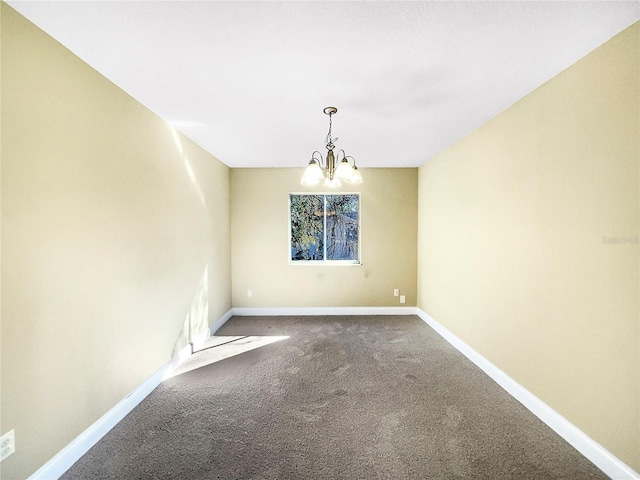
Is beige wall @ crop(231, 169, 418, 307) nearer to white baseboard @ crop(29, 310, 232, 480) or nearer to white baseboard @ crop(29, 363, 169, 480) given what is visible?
white baseboard @ crop(29, 310, 232, 480)

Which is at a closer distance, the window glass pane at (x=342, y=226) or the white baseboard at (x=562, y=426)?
the white baseboard at (x=562, y=426)

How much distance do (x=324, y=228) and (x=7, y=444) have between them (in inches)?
158

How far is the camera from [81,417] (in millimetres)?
1796

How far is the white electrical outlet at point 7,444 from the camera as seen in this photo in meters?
1.34

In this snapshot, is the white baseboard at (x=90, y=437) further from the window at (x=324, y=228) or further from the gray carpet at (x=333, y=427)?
the window at (x=324, y=228)

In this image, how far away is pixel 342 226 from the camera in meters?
4.86

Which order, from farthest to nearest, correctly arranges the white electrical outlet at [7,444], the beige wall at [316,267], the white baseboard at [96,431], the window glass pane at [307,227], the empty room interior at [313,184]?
the window glass pane at [307,227], the beige wall at [316,267], the white baseboard at [96,431], the empty room interior at [313,184], the white electrical outlet at [7,444]

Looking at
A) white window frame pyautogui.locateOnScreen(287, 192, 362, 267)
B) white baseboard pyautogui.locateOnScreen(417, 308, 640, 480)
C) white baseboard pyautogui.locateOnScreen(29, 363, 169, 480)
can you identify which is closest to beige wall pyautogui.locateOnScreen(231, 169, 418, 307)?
white window frame pyautogui.locateOnScreen(287, 192, 362, 267)

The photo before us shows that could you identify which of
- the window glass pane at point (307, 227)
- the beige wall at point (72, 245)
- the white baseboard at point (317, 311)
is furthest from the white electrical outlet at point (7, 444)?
the window glass pane at point (307, 227)

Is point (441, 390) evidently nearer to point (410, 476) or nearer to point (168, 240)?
point (410, 476)

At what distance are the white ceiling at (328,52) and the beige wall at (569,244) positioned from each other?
0.24 metres

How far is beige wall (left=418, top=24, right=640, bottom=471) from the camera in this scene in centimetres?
155

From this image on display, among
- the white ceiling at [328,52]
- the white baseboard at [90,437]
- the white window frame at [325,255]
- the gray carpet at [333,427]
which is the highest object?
the white ceiling at [328,52]

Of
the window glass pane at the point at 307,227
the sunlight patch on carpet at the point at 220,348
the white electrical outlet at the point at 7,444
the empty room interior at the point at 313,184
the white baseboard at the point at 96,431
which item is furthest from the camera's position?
the window glass pane at the point at 307,227
